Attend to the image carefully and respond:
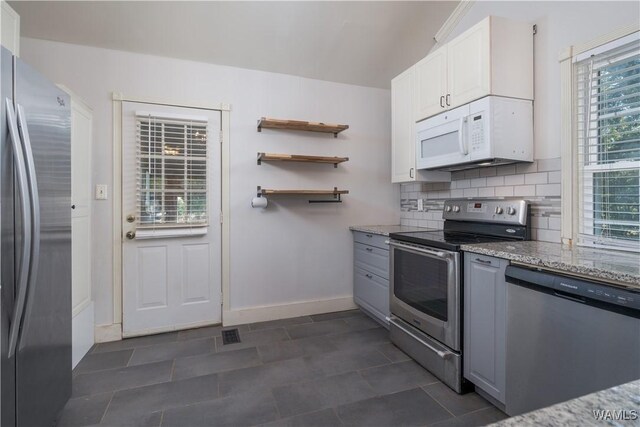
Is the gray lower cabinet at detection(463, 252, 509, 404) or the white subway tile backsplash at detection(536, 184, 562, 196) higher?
the white subway tile backsplash at detection(536, 184, 562, 196)

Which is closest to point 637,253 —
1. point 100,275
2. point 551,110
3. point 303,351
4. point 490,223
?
point 490,223

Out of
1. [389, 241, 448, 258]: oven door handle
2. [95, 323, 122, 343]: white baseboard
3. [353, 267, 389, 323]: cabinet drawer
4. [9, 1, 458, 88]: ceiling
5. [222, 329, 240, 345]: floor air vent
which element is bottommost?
[222, 329, 240, 345]: floor air vent

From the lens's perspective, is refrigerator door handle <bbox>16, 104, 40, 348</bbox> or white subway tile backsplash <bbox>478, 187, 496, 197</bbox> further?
white subway tile backsplash <bbox>478, 187, 496, 197</bbox>

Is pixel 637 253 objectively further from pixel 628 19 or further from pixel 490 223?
pixel 628 19

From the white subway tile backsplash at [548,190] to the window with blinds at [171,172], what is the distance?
262 cm

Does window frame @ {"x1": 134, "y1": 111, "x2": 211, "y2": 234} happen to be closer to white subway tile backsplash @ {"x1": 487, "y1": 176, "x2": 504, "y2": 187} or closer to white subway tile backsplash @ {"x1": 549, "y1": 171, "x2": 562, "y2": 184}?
white subway tile backsplash @ {"x1": 487, "y1": 176, "x2": 504, "y2": 187}

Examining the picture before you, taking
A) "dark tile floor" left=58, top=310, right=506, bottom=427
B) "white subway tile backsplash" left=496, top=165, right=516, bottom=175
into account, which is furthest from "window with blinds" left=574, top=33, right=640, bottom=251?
"dark tile floor" left=58, top=310, right=506, bottom=427

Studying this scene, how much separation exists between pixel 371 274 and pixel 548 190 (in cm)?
155

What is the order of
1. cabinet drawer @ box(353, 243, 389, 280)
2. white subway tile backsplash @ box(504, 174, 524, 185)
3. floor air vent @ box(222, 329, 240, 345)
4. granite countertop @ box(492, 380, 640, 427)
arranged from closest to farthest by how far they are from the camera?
granite countertop @ box(492, 380, 640, 427), white subway tile backsplash @ box(504, 174, 524, 185), floor air vent @ box(222, 329, 240, 345), cabinet drawer @ box(353, 243, 389, 280)

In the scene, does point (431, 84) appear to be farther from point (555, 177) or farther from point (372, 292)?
point (372, 292)

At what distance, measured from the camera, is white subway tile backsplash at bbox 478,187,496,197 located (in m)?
2.44

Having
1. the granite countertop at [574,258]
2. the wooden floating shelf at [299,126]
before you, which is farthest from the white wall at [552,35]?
the wooden floating shelf at [299,126]

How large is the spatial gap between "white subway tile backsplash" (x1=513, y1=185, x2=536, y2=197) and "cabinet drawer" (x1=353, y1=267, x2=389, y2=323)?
120cm

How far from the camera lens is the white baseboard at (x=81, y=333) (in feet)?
7.20
